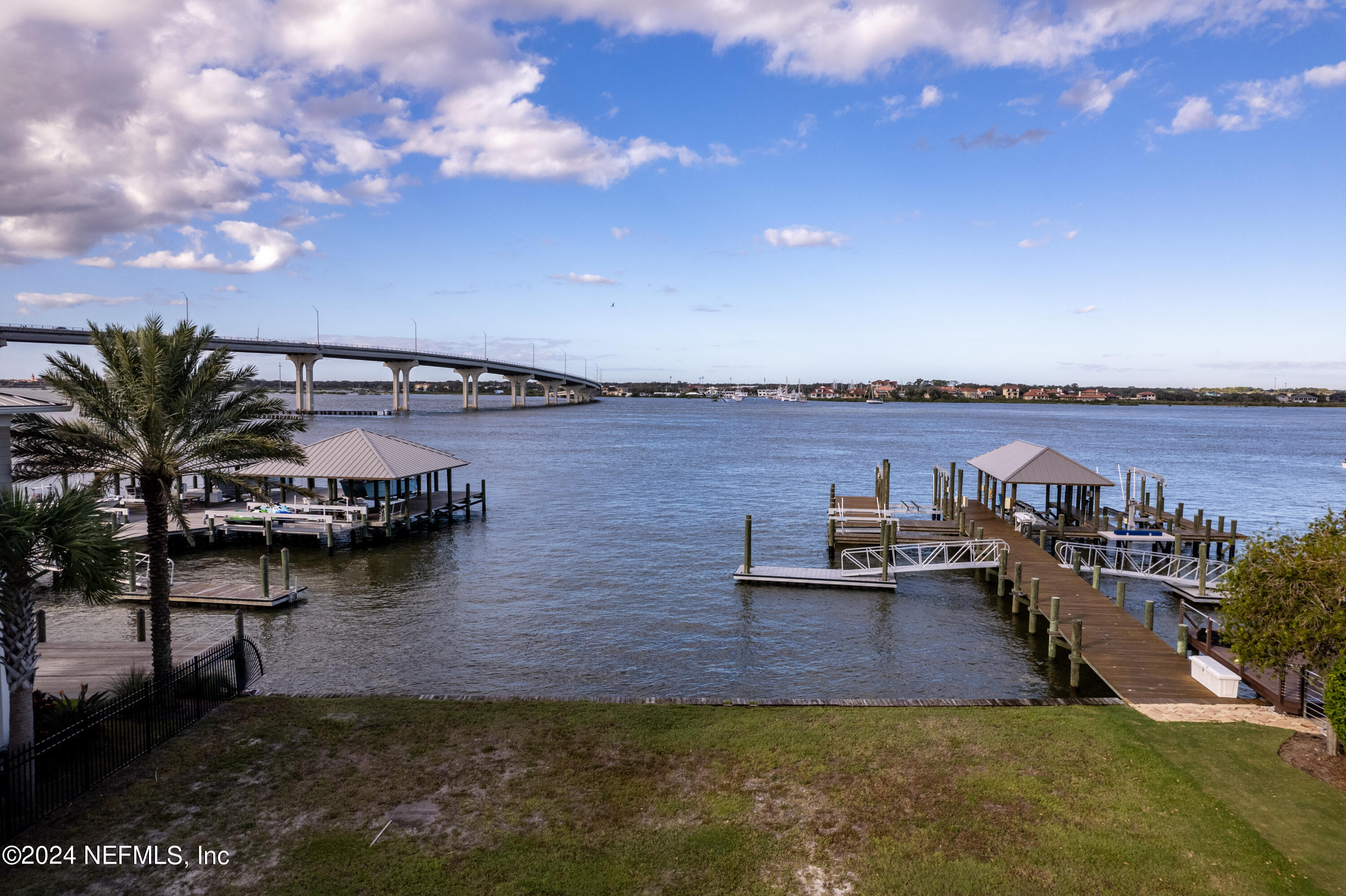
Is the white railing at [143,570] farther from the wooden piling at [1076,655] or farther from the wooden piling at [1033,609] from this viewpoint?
the wooden piling at [1033,609]

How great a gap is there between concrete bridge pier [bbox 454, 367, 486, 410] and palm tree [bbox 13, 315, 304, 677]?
545 ft

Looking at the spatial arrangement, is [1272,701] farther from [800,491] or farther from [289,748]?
[800,491]

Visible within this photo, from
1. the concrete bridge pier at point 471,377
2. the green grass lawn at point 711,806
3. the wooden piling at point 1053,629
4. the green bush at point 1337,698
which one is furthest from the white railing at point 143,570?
the concrete bridge pier at point 471,377

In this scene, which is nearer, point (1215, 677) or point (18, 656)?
point (18, 656)

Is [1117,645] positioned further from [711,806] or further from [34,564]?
[34,564]

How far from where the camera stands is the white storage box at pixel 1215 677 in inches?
603

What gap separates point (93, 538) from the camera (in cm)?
1105

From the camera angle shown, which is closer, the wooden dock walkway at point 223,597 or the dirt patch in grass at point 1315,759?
the dirt patch in grass at point 1315,759

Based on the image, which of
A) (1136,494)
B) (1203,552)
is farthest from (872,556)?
(1136,494)

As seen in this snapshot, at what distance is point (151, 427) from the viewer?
15391mm

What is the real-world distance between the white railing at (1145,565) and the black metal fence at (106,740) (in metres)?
25.0

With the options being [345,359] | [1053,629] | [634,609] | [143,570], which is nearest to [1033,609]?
[1053,629]

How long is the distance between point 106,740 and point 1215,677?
20223 millimetres

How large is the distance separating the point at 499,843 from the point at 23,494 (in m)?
9.66
